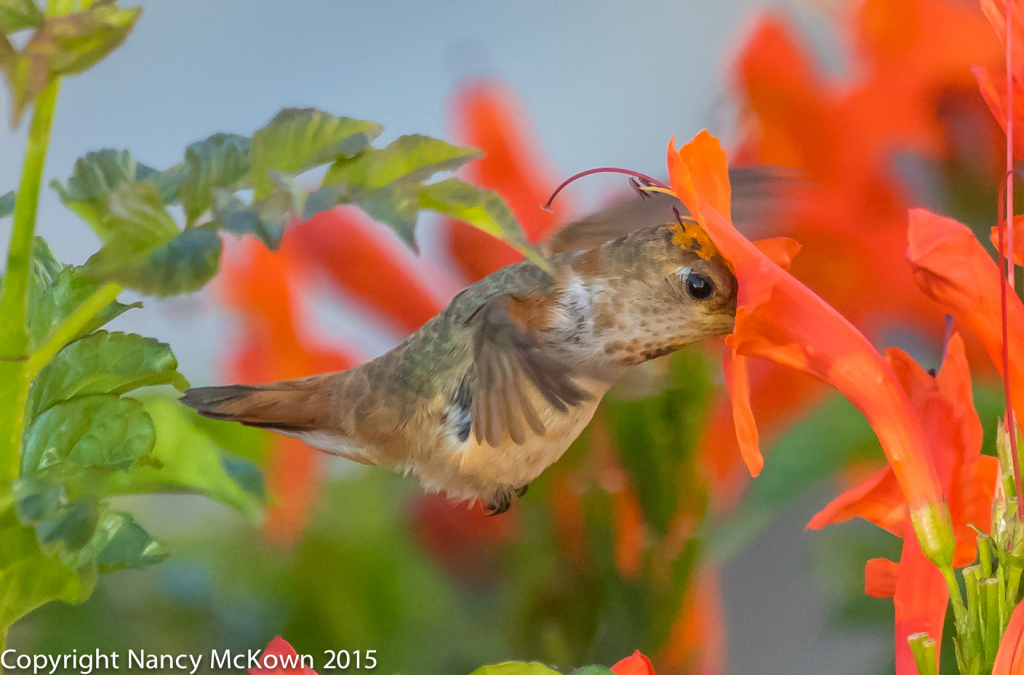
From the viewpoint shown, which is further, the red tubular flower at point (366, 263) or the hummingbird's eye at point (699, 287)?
the red tubular flower at point (366, 263)

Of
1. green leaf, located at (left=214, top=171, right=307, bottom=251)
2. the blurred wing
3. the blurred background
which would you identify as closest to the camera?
green leaf, located at (left=214, top=171, right=307, bottom=251)

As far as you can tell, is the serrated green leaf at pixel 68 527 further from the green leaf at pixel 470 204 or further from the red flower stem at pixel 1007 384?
the red flower stem at pixel 1007 384

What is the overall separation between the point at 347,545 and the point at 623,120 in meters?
0.40

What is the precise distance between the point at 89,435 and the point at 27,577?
0.06m

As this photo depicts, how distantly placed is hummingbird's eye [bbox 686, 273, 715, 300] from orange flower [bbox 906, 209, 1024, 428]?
0.11m


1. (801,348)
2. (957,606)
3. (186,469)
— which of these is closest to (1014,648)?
(957,606)

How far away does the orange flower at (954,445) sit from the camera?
1.05ft

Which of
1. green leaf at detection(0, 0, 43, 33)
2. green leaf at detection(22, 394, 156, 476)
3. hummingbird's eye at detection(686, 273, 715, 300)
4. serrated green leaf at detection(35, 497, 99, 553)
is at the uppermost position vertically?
green leaf at detection(0, 0, 43, 33)

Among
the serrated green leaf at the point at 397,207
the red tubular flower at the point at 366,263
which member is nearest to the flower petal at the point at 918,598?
the serrated green leaf at the point at 397,207

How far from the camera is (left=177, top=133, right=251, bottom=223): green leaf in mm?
240

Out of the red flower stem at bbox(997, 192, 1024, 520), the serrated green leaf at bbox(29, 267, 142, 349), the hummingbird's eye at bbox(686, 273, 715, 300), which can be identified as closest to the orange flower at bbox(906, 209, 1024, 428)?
the red flower stem at bbox(997, 192, 1024, 520)

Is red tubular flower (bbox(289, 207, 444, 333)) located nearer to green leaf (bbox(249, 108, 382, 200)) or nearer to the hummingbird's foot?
the hummingbird's foot

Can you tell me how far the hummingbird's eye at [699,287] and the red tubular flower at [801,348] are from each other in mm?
72

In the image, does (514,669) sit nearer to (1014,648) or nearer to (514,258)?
(1014,648)
